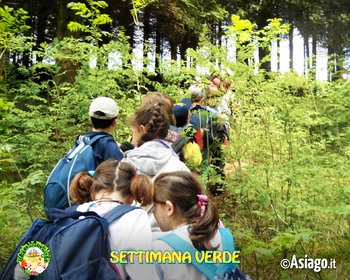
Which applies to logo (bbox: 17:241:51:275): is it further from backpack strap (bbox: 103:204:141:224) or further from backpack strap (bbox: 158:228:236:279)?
backpack strap (bbox: 158:228:236:279)

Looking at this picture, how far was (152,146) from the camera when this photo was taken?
6.89 feet

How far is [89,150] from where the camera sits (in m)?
2.20

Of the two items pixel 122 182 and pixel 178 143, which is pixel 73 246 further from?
pixel 178 143

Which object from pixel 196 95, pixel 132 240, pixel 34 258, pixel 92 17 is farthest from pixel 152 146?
pixel 92 17

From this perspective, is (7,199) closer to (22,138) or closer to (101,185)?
(101,185)

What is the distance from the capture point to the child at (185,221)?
4.47 ft

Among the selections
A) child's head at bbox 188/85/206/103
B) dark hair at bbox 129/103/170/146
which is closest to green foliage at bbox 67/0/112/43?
child's head at bbox 188/85/206/103

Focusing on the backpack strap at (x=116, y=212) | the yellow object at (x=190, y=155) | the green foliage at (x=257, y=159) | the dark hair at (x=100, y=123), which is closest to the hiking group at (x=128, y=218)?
the backpack strap at (x=116, y=212)

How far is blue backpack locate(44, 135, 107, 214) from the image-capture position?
6.64 ft

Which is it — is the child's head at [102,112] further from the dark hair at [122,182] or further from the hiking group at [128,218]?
the dark hair at [122,182]

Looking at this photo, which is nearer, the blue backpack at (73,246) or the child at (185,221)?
the blue backpack at (73,246)

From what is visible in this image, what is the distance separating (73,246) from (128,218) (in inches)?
12.9

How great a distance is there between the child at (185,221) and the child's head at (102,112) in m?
1.00

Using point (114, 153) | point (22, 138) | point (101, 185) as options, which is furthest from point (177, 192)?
point (22, 138)
